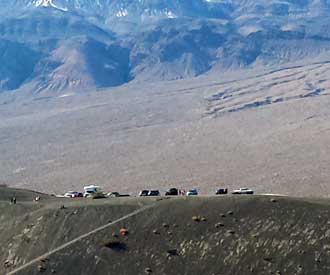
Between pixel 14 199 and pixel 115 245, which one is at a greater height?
pixel 115 245

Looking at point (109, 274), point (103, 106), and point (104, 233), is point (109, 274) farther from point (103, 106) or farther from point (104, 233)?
point (103, 106)

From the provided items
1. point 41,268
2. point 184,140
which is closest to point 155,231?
point 41,268

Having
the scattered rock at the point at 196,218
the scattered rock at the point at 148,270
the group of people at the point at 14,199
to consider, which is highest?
the scattered rock at the point at 196,218

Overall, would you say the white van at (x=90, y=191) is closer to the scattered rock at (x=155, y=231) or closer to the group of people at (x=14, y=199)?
the group of people at (x=14, y=199)

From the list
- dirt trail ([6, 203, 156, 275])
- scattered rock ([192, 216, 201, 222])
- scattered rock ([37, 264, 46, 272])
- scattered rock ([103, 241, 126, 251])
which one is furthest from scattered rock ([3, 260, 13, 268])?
scattered rock ([192, 216, 201, 222])

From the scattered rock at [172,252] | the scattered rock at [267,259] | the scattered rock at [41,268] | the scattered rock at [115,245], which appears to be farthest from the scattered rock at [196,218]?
the scattered rock at [41,268]

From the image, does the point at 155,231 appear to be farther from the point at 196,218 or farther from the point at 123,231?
the point at 196,218

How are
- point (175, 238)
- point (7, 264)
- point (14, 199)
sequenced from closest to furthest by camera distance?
1. point (175, 238)
2. point (7, 264)
3. point (14, 199)

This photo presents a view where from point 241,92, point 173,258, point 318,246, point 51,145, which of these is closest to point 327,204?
point 318,246

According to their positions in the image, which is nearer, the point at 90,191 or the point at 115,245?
the point at 115,245

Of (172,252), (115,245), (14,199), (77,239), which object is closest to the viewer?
(172,252)

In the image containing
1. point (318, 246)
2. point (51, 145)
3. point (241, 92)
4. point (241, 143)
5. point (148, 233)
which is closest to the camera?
point (318, 246)
